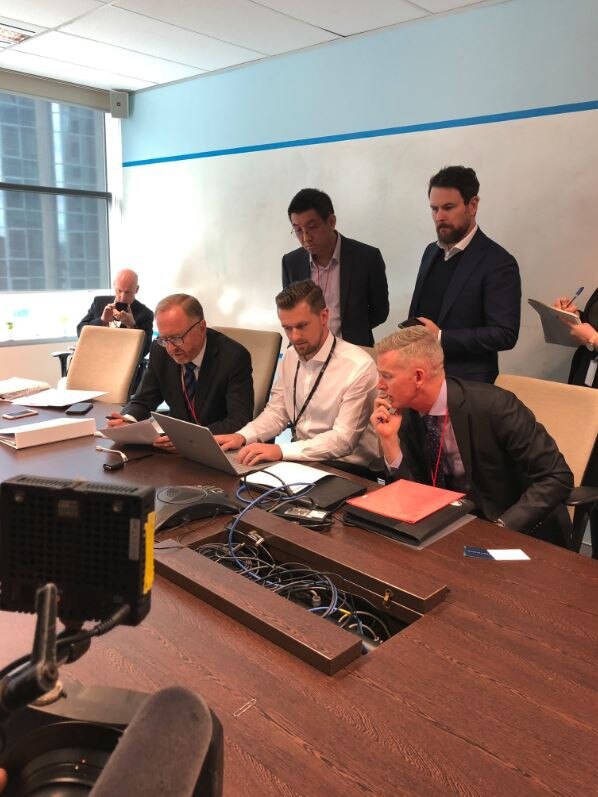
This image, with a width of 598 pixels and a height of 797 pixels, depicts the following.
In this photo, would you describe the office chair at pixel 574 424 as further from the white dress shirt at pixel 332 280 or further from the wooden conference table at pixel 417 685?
the white dress shirt at pixel 332 280

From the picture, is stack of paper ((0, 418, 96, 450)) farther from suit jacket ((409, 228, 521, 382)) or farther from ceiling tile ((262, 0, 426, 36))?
ceiling tile ((262, 0, 426, 36))

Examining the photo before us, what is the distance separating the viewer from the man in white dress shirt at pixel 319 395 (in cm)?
231

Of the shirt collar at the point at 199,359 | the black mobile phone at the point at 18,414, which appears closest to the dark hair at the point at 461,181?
the shirt collar at the point at 199,359

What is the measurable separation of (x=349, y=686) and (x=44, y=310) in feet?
17.4

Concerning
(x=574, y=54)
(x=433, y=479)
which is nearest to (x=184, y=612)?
(x=433, y=479)

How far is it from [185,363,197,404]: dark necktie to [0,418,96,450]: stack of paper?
18.9 inches

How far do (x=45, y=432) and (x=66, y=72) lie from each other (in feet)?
12.5

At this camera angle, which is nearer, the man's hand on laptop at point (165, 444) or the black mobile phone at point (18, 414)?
the man's hand on laptop at point (165, 444)

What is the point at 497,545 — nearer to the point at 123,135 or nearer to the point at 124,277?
the point at 124,277

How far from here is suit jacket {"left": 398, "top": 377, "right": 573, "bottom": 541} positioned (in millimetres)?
1823

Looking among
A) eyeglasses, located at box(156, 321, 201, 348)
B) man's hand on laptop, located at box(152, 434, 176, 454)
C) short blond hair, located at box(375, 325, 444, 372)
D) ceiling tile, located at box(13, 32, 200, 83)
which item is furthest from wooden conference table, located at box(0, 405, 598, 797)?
ceiling tile, located at box(13, 32, 200, 83)

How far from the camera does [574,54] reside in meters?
2.98

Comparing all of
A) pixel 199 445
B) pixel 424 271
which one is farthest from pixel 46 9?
pixel 199 445

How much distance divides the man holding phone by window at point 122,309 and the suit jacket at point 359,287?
5.67 feet
